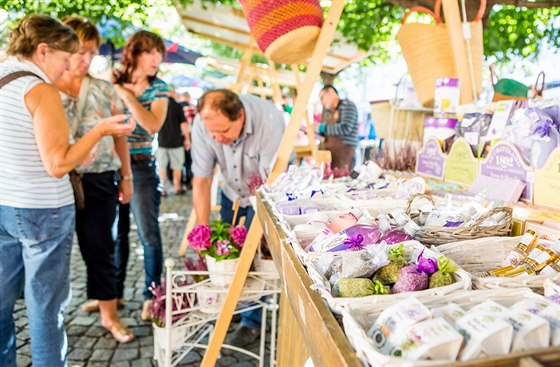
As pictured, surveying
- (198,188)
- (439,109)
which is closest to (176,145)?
(198,188)

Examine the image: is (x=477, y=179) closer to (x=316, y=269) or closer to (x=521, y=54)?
(x=316, y=269)

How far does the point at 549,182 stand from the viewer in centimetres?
132

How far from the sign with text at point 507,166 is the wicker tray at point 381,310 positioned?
0.72 metres

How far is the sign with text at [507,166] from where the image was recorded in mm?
1405

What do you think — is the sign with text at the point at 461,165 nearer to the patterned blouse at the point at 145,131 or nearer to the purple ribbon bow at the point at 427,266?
the purple ribbon bow at the point at 427,266

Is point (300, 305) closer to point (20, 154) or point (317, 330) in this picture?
point (317, 330)

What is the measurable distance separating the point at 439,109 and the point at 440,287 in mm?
1390

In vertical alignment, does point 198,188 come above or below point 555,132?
below

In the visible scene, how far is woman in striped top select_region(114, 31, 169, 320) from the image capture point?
2.61 m

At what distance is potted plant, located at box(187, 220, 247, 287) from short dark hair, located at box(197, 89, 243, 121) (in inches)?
26.2

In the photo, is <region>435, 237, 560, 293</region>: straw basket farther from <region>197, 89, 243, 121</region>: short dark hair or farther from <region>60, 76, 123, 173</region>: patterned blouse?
<region>60, 76, 123, 173</region>: patterned blouse

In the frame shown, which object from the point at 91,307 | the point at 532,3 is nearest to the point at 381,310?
the point at 91,307

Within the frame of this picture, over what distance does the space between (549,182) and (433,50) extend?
1.20 m

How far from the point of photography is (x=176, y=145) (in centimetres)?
671
